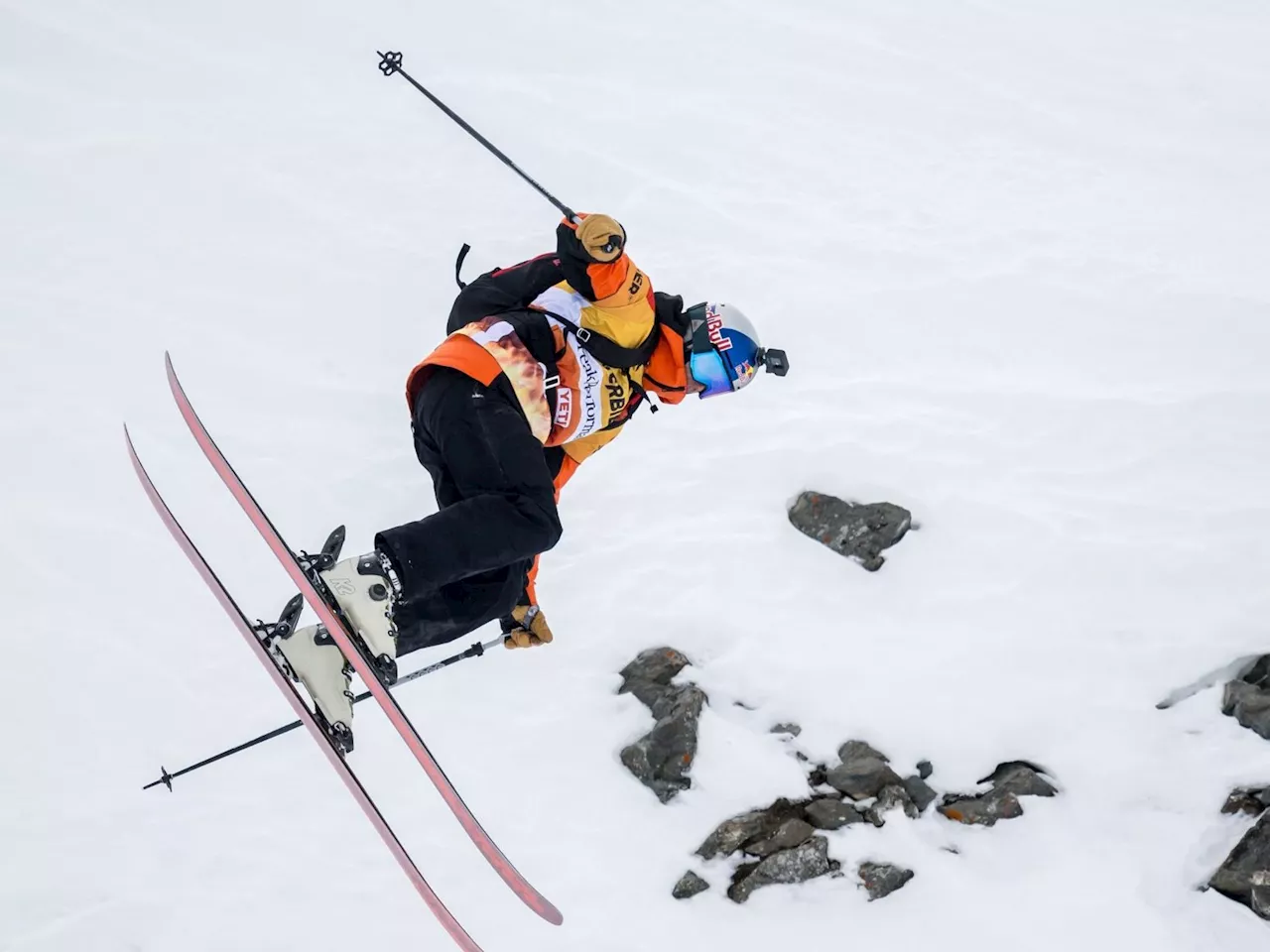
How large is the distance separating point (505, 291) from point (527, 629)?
5.11 feet

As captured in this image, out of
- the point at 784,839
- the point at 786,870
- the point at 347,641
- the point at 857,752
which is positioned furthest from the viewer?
the point at 857,752

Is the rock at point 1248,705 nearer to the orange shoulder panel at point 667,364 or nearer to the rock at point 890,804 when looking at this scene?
the rock at point 890,804

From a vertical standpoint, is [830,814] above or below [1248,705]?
below

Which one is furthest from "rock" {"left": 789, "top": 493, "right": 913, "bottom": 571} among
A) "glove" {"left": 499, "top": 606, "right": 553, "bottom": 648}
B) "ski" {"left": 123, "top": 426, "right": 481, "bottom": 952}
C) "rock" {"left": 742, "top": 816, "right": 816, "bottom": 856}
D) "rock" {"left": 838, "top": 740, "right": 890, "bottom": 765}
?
"ski" {"left": 123, "top": 426, "right": 481, "bottom": 952}

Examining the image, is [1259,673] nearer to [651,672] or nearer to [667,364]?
[651,672]

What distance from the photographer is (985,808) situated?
203 inches

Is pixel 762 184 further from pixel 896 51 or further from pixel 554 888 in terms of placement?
pixel 554 888

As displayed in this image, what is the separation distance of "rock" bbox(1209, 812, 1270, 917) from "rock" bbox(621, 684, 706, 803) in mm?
2375

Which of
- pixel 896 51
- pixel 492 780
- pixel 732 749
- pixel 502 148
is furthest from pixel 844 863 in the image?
pixel 896 51

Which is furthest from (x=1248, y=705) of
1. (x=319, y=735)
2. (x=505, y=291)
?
(x=319, y=735)

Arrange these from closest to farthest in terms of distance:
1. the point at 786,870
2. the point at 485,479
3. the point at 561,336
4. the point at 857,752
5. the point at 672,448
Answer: the point at 485,479 < the point at 561,336 < the point at 786,870 < the point at 857,752 < the point at 672,448

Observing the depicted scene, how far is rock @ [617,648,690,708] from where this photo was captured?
18.6ft

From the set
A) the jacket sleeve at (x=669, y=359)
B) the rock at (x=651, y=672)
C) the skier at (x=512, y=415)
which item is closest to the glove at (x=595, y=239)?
the skier at (x=512, y=415)

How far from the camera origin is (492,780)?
5418 mm
